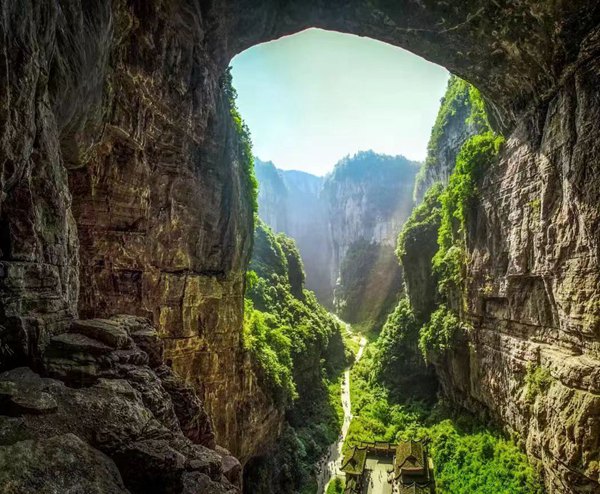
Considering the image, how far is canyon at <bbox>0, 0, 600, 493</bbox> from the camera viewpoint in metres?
5.43

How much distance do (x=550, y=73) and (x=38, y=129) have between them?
1849cm

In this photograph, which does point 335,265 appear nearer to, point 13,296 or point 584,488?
point 584,488

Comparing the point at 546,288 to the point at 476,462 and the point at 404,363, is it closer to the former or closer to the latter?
the point at 476,462

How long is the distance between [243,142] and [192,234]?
771 cm

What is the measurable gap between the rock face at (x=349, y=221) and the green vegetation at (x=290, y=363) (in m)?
20.2

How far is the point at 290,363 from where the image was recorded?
94.0 ft

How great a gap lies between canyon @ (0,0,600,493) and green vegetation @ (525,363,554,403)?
35cm

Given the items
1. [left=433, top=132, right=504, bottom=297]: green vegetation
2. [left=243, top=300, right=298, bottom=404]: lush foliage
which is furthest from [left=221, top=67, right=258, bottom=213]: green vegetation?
Answer: [left=433, top=132, right=504, bottom=297]: green vegetation

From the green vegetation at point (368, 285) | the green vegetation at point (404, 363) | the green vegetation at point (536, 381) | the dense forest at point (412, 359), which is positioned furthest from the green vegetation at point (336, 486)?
the green vegetation at point (368, 285)

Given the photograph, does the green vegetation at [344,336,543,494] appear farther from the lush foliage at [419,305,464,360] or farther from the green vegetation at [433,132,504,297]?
the green vegetation at [433,132,504,297]

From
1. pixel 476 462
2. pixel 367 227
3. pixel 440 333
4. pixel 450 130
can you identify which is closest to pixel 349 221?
pixel 367 227

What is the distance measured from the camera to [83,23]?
7.68 meters

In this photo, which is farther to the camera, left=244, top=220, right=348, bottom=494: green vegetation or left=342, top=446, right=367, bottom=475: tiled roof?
left=244, top=220, right=348, bottom=494: green vegetation

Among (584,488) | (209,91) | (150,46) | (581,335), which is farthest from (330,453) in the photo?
(150,46)
